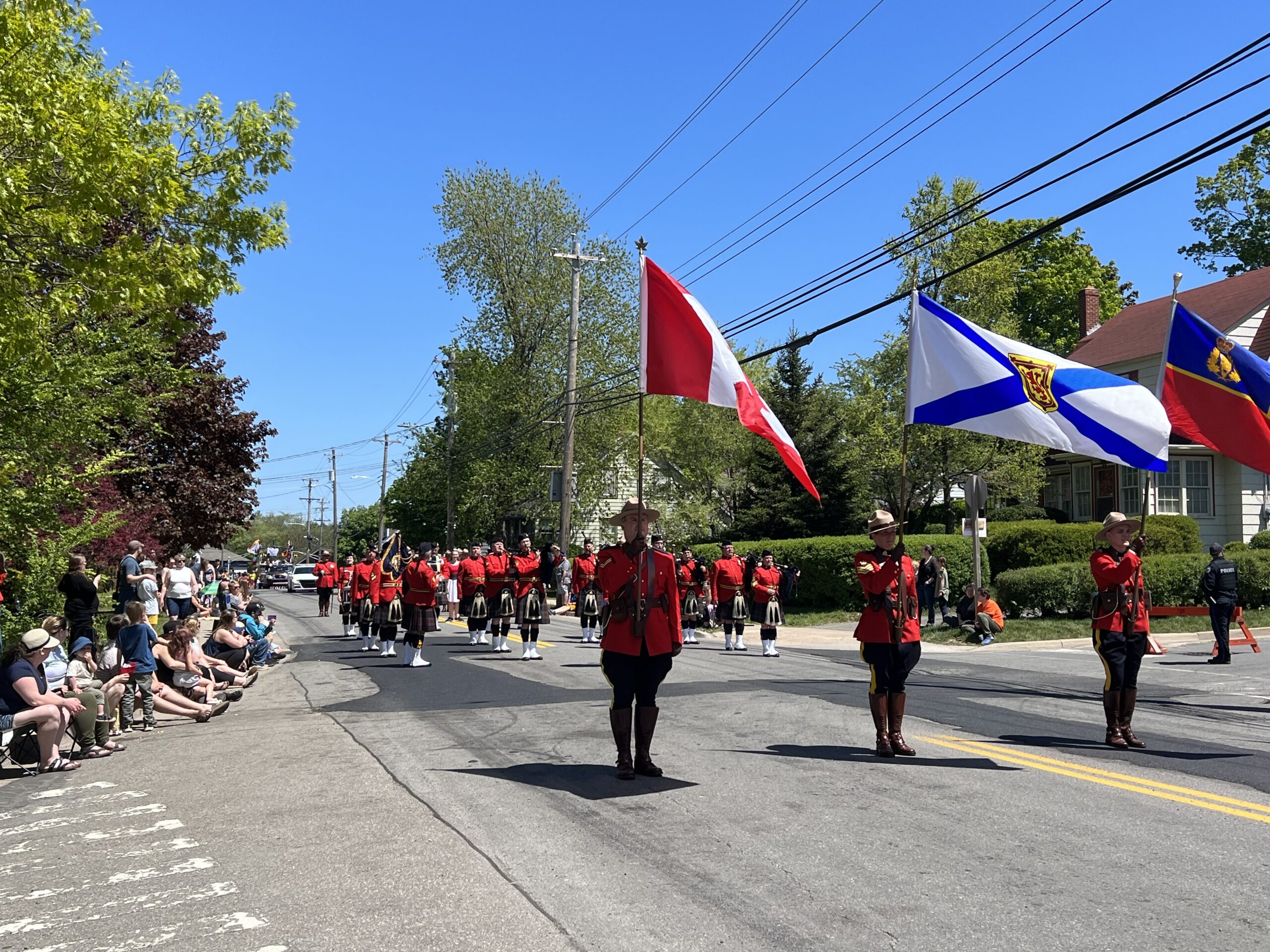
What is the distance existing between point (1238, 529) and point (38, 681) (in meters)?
35.0

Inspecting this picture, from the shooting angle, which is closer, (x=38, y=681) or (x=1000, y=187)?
(x=38, y=681)

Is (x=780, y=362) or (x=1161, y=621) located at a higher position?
(x=780, y=362)

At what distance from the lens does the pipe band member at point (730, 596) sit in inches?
804

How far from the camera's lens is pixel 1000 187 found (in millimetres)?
13578

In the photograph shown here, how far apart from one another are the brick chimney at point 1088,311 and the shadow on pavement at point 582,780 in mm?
43295

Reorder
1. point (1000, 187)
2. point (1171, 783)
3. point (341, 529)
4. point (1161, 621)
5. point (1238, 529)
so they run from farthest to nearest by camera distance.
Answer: point (341, 529), point (1238, 529), point (1161, 621), point (1000, 187), point (1171, 783)

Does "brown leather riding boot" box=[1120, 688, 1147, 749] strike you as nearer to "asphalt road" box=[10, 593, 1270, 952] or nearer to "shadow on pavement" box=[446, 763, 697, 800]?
"asphalt road" box=[10, 593, 1270, 952]

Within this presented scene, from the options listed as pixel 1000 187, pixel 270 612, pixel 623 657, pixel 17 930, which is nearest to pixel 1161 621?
pixel 1000 187

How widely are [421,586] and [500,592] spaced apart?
2.16m

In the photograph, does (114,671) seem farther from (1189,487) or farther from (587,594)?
(1189,487)

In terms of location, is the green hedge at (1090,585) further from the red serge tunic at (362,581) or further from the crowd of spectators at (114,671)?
the crowd of spectators at (114,671)

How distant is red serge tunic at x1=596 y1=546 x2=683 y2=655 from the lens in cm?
771

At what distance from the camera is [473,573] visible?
65.4 ft

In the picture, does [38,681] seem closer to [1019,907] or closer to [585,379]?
[1019,907]
